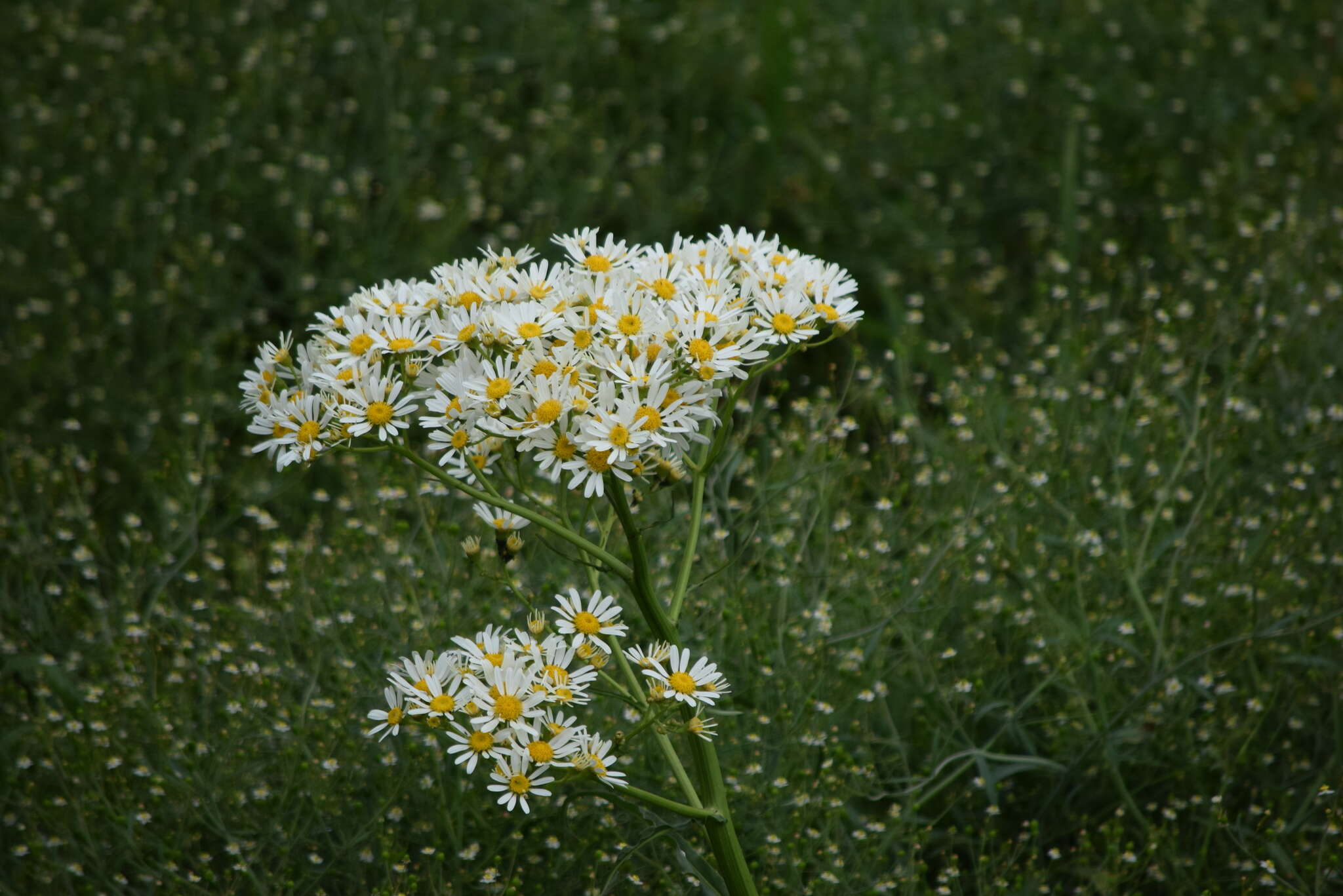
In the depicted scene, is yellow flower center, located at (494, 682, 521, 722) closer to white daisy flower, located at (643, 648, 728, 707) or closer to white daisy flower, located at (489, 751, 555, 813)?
white daisy flower, located at (489, 751, 555, 813)

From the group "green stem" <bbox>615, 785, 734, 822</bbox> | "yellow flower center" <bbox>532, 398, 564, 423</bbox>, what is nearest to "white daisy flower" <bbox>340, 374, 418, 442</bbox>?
"yellow flower center" <bbox>532, 398, 564, 423</bbox>

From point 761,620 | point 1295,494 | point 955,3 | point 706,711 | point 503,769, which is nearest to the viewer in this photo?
point 503,769

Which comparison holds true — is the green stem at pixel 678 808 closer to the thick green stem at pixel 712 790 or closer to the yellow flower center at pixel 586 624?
the thick green stem at pixel 712 790

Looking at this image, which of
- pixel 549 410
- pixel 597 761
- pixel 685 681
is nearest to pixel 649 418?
pixel 549 410

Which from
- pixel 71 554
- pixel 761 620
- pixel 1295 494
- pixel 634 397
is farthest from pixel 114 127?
pixel 1295 494

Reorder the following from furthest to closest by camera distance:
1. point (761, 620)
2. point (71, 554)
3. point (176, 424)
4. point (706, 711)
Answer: point (176, 424) < point (71, 554) < point (761, 620) < point (706, 711)

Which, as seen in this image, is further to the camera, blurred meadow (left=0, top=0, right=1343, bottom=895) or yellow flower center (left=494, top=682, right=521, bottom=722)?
blurred meadow (left=0, top=0, right=1343, bottom=895)

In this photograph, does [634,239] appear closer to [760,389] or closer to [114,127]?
[760,389]

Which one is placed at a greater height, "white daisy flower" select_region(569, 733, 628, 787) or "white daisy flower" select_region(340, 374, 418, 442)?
"white daisy flower" select_region(340, 374, 418, 442)
